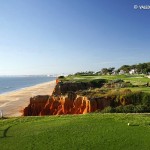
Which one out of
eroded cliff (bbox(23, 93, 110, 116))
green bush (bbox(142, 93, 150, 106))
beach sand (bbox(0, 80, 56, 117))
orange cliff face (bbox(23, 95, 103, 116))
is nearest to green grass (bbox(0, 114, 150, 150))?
green bush (bbox(142, 93, 150, 106))

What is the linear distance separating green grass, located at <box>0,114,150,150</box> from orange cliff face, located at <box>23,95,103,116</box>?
1203 cm

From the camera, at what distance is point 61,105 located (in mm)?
31344

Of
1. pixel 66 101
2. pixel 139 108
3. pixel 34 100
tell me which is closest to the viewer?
pixel 139 108

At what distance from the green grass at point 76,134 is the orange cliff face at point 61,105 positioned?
12027mm

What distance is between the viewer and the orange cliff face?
2798 centimetres

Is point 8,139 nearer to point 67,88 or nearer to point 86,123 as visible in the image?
point 86,123

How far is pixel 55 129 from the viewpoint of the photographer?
1312 centimetres

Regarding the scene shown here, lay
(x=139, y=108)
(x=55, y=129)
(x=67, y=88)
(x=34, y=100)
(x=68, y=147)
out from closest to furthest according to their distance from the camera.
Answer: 1. (x=68, y=147)
2. (x=55, y=129)
3. (x=139, y=108)
4. (x=34, y=100)
5. (x=67, y=88)

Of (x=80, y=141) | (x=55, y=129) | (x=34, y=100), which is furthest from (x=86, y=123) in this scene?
(x=34, y=100)

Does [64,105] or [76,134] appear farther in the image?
[64,105]

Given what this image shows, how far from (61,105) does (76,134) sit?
1930cm

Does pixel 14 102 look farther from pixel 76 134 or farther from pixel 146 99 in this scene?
pixel 76 134

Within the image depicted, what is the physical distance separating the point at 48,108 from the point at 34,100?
8.83 ft

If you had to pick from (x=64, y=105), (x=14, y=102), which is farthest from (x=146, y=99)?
(x=14, y=102)
